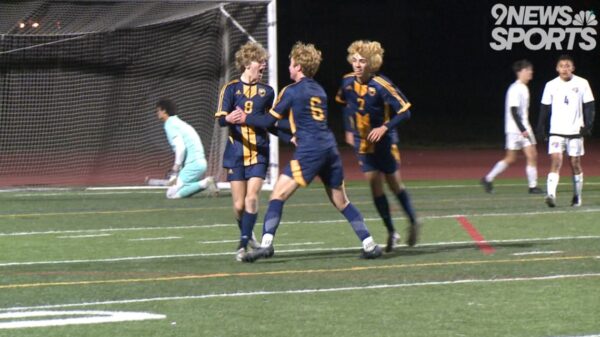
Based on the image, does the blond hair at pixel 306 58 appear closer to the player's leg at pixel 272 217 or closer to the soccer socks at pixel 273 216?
the player's leg at pixel 272 217

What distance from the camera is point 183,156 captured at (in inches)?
755

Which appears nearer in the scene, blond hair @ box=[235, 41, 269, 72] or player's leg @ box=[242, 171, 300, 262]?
player's leg @ box=[242, 171, 300, 262]

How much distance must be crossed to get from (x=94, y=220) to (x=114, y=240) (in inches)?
101

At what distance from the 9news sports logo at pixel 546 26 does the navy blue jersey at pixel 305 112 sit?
27.1 meters

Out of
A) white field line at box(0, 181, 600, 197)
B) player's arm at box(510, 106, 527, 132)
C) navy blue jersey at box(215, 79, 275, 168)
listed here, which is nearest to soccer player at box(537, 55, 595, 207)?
player's arm at box(510, 106, 527, 132)

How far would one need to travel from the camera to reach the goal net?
22.1 metres

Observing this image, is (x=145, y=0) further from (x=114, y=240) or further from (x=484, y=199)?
(x=114, y=240)

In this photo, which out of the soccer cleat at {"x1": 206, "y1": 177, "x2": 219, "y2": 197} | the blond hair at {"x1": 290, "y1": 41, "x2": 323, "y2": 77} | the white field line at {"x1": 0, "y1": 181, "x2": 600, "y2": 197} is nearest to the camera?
the blond hair at {"x1": 290, "y1": 41, "x2": 323, "y2": 77}

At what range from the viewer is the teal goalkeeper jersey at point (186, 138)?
19.2 meters

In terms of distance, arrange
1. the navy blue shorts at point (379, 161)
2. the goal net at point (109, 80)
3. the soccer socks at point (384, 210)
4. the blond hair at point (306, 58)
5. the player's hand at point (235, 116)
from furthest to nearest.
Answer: the goal net at point (109, 80) → the soccer socks at point (384, 210) → the navy blue shorts at point (379, 161) → the player's hand at point (235, 116) → the blond hair at point (306, 58)

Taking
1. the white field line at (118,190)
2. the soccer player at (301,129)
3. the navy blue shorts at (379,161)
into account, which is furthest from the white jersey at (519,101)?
the soccer player at (301,129)

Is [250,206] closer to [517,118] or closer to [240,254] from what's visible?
[240,254]

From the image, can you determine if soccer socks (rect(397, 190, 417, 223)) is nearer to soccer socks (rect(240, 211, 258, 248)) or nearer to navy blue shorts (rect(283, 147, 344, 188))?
navy blue shorts (rect(283, 147, 344, 188))

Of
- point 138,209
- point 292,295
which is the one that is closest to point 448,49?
point 138,209
